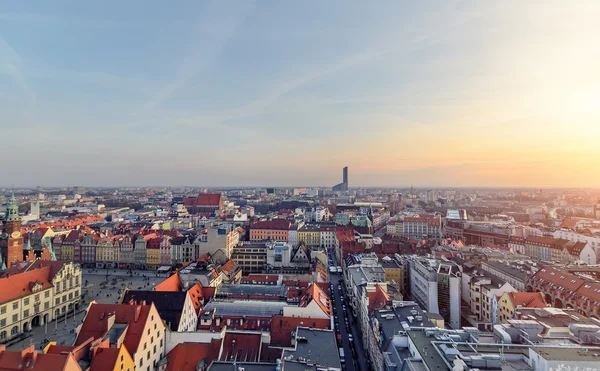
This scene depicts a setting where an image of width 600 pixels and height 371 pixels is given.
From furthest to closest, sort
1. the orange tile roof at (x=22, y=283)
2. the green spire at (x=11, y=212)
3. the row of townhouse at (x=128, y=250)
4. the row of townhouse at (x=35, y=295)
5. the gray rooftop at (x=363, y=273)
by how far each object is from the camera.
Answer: the row of townhouse at (x=128, y=250) < the green spire at (x=11, y=212) < the gray rooftop at (x=363, y=273) < the orange tile roof at (x=22, y=283) < the row of townhouse at (x=35, y=295)

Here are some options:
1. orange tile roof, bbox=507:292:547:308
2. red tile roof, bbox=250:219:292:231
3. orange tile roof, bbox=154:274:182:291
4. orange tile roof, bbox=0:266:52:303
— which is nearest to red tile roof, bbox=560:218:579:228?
orange tile roof, bbox=507:292:547:308

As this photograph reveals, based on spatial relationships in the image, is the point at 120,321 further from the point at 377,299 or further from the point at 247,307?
the point at 377,299

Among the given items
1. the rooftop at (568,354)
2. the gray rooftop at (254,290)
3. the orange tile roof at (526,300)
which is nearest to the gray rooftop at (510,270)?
the orange tile roof at (526,300)

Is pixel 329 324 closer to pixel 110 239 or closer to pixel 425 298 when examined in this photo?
pixel 425 298

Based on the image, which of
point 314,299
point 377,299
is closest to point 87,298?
point 314,299

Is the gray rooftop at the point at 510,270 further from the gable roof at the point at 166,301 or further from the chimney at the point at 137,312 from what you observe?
the chimney at the point at 137,312
